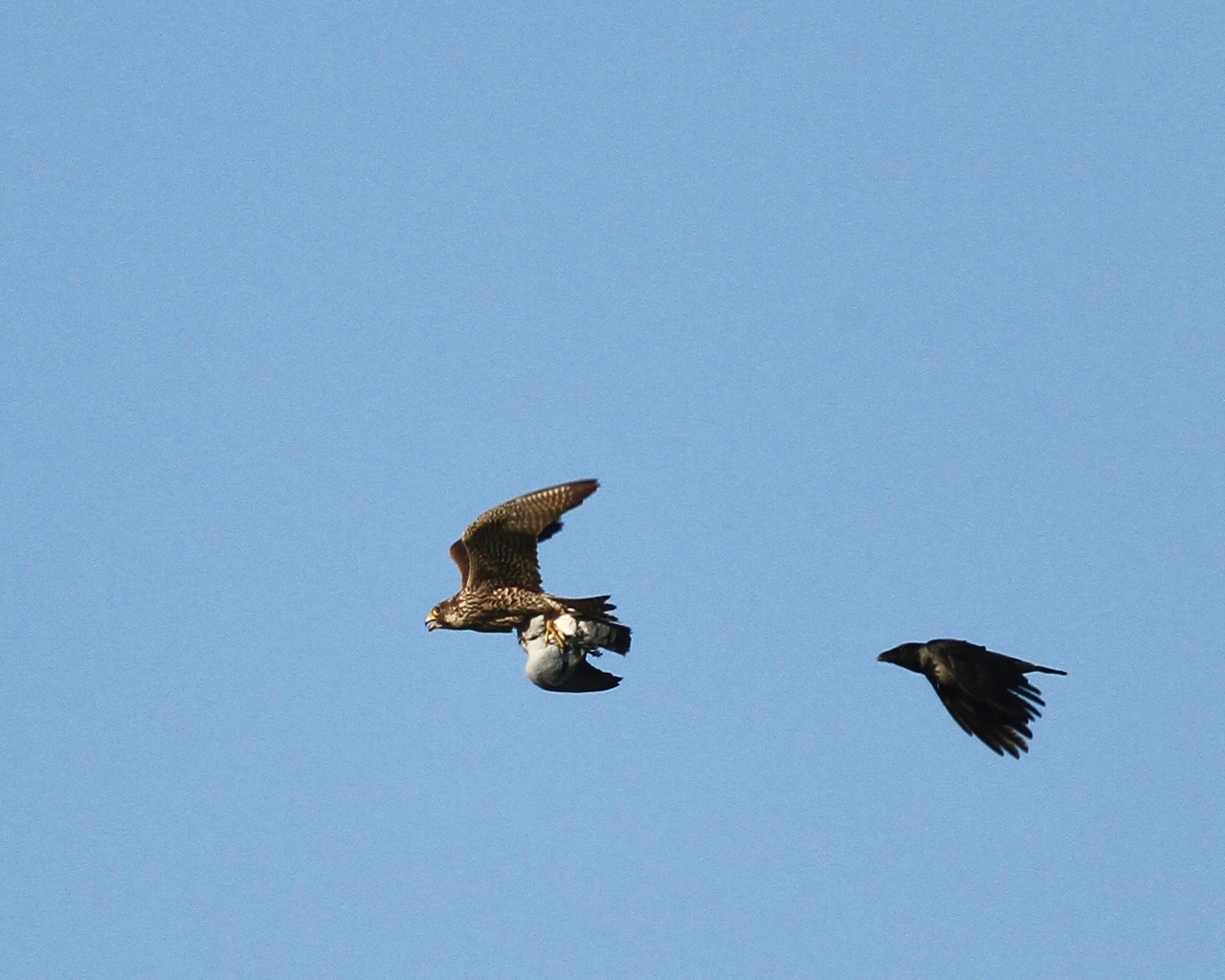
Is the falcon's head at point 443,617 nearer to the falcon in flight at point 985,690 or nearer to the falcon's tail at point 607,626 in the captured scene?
the falcon's tail at point 607,626

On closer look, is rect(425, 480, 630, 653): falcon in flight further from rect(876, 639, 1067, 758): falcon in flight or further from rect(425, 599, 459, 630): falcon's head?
rect(876, 639, 1067, 758): falcon in flight

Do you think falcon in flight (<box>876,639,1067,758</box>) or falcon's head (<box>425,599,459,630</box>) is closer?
falcon in flight (<box>876,639,1067,758</box>)

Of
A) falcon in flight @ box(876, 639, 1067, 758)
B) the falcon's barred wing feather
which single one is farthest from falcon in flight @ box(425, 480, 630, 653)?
falcon in flight @ box(876, 639, 1067, 758)

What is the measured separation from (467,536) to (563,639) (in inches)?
63.4

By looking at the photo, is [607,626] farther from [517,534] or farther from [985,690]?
[985,690]

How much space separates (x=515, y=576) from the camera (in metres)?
20.9

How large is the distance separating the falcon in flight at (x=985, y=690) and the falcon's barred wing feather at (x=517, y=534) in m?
4.27

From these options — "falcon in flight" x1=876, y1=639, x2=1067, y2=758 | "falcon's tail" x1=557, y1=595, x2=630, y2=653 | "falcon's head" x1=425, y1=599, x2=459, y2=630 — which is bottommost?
"falcon in flight" x1=876, y1=639, x2=1067, y2=758

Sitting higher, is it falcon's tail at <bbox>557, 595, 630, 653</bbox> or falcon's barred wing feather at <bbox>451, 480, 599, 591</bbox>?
falcon's barred wing feather at <bbox>451, 480, 599, 591</bbox>

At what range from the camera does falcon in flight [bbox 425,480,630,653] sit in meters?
19.7

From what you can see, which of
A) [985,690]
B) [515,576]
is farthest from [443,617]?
[985,690]

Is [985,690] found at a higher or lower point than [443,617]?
lower

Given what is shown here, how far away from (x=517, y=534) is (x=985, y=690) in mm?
5427

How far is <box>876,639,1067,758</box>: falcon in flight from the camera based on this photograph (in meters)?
16.7
